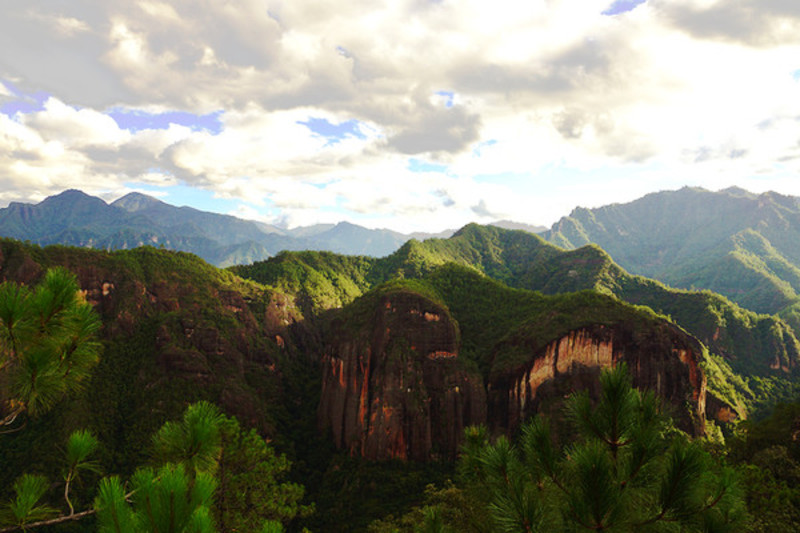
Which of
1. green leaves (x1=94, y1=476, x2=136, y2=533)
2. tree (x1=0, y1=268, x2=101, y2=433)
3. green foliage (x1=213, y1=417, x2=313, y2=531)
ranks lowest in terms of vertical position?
green foliage (x1=213, y1=417, x2=313, y2=531)

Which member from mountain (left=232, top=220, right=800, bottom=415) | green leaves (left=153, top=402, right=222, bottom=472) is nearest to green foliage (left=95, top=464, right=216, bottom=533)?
green leaves (left=153, top=402, right=222, bottom=472)

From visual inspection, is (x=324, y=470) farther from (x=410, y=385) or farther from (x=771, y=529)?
(x=771, y=529)

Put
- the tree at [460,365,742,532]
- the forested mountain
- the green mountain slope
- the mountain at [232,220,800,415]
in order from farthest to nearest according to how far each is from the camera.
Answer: the green mountain slope → the mountain at [232,220,800,415] → the forested mountain → the tree at [460,365,742,532]

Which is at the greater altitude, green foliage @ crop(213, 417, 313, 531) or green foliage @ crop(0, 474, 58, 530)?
green foliage @ crop(0, 474, 58, 530)

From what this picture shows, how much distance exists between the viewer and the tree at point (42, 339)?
7422mm

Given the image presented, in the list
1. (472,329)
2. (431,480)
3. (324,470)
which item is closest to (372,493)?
(431,480)

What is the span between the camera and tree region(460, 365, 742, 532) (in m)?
6.69

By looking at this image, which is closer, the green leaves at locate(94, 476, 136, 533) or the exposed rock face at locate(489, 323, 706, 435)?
the green leaves at locate(94, 476, 136, 533)

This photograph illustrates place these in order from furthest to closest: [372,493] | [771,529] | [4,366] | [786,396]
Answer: [786,396], [372,493], [771,529], [4,366]

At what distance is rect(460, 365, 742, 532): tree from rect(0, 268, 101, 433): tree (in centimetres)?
987

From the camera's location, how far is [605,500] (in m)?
6.65

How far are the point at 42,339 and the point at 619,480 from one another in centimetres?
1270

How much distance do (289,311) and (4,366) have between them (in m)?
105

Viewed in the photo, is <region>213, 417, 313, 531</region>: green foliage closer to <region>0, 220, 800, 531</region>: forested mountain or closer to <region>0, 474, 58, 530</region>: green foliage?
<region>0, 474, 58, 530</region>: green foliage
